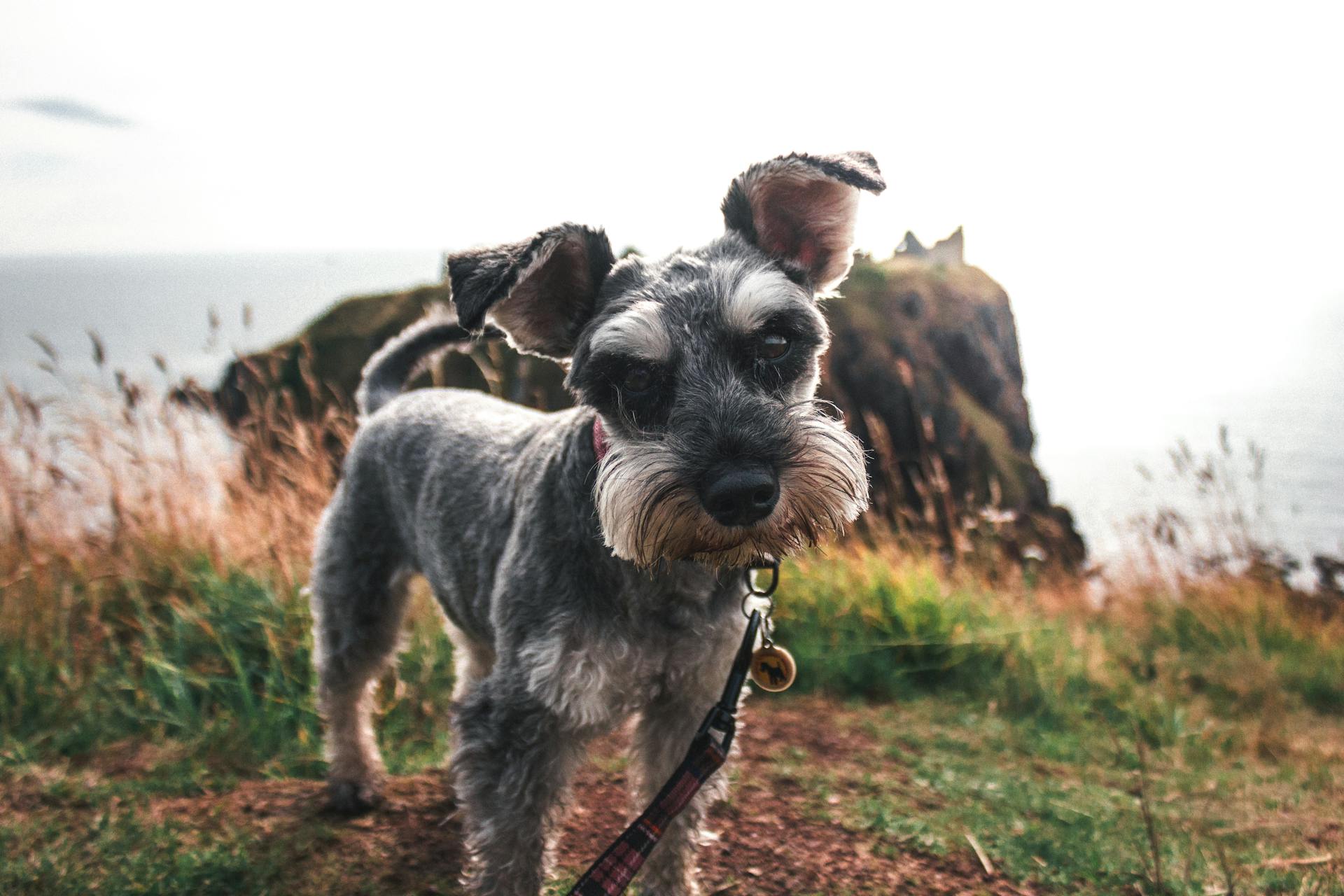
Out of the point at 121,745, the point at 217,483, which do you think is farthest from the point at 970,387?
the point at 121,745

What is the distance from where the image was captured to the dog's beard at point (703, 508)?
7.73ft

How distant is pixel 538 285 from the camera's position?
2.98 m

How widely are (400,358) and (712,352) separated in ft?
8.15

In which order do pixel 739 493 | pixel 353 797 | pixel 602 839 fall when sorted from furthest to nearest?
pixel 353 797
pixel 602 839
pixel 739 493

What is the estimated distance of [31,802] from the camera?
389 centimetres

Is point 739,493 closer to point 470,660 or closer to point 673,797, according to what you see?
point 673,797

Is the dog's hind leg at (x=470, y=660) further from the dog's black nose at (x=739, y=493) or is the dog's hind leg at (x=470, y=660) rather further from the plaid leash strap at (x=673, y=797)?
the dog's black nose at (x=739, y=493)

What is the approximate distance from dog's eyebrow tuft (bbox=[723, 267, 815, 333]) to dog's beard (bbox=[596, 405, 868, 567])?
0.33 m

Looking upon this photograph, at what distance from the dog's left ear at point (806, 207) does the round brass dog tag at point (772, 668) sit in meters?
1.39

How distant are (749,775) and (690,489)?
93.1 inches

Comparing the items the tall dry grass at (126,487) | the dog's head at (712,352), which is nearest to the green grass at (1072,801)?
the dog's head at (712,352)

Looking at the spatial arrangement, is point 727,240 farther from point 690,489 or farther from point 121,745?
point 121,745

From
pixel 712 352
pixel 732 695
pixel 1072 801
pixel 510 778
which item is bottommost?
pixel 1072 801

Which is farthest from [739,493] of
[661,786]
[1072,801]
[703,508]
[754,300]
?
[1072,801]
